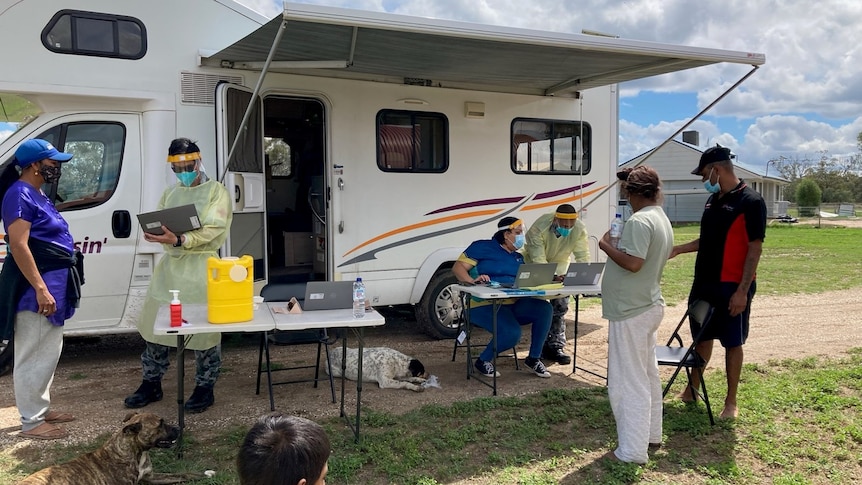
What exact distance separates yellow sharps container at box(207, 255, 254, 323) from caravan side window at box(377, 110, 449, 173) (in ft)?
8.80

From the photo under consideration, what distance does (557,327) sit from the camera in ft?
19.2

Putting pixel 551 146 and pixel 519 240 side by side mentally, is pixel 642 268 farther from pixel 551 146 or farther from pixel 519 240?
pixel 551 146

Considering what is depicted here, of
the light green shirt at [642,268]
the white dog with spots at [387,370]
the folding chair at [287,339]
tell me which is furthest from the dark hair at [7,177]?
the light green shirt at [642,268]

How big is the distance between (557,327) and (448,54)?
8.38 feet

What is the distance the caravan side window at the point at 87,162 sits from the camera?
5.02 metres

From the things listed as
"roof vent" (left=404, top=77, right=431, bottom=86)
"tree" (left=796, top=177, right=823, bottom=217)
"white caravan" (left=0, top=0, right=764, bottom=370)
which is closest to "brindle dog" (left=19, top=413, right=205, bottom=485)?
"white caravan" (left=0, top=0, right=764, bottom=370)

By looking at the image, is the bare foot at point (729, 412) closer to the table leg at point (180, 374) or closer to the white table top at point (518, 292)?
the white table top at point (518, 292)

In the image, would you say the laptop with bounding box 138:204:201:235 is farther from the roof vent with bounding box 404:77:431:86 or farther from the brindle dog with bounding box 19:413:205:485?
the roof vent with bounding box 404:77:431:86

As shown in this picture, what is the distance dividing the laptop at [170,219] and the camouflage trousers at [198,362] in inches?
33.3

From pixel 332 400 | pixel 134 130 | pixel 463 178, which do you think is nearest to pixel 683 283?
pixel 463 178

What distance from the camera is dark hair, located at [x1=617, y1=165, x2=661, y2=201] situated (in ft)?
11.6

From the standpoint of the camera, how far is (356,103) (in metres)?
5.97

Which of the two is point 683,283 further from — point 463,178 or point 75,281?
point 75,281

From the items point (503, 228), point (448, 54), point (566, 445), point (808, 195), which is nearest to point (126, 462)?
point (566, 445)
